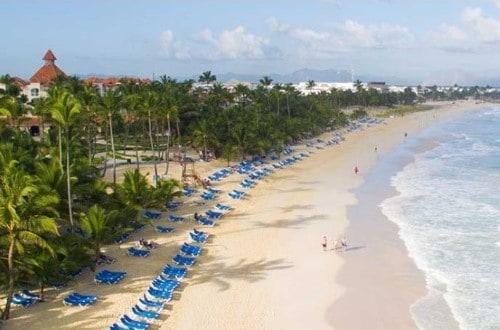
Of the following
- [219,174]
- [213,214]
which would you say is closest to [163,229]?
[213,214]

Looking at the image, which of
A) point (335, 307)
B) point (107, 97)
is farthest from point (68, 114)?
point (335, 307)

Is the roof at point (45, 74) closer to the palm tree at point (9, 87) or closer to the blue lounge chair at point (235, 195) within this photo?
the palm tree at point (9, 87)

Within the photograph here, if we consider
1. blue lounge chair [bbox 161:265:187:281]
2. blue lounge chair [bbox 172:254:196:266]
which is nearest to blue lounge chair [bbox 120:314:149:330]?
blue lounge chair [bbox 161:265:187:281]

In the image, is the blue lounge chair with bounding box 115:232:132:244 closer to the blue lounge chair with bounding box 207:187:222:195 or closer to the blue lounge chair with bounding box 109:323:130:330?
the blue lounge chair with bounding box 109:323:130:330

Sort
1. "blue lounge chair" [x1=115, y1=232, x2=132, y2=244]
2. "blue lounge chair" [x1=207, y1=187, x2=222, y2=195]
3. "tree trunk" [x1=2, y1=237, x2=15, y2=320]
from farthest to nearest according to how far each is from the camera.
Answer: "blue lounge chair" [x1=207, y1=187, x2=222, y2=195], "blue lounge chair" [x1=115, y1=232, x2=132, y2=244], "tree trunk" [x1=2, y1=237, x2=15, y2=320]

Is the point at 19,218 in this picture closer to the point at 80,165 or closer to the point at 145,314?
the point at 145,314

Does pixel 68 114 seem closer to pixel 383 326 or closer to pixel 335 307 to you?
pixel 335 307
